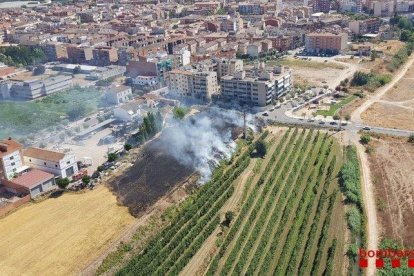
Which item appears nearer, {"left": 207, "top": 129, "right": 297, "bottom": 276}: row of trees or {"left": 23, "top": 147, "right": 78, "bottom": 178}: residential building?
{"left": 207, "top": 129, "right": 297, "bottom": 276}: row of trees

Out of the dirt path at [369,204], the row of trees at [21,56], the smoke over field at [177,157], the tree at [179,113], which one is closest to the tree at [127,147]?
the smoke over field at [177,157]

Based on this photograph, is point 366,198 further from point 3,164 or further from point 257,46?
point 257,46

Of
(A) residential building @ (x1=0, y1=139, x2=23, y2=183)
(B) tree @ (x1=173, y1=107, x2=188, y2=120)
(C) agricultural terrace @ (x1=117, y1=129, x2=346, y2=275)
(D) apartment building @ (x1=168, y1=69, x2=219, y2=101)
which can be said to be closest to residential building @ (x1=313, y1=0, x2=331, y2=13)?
(D) apartment building @ (x1=168, y1=69, x2=219, y2=101)

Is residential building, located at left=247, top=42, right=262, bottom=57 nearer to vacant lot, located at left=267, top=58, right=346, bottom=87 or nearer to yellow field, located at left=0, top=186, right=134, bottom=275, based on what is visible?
vacant lot, located at left=267, top=58, right=346, bottom=87

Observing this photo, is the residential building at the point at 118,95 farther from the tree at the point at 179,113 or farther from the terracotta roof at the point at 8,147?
the terracotta roof at the point at 8,147

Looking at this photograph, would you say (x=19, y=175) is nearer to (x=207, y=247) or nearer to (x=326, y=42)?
(x=207, y=247)

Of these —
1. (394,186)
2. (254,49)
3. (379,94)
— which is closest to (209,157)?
(394,186)
